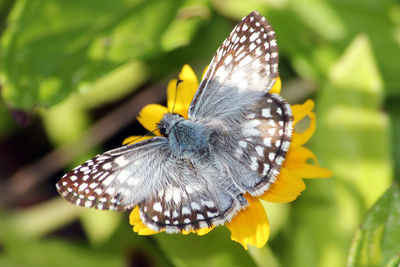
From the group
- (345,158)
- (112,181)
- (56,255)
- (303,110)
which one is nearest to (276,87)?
(303,110)

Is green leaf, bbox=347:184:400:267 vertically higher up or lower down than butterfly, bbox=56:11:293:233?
lower down

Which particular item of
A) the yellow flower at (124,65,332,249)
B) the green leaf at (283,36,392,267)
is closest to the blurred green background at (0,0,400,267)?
the green leaf at (283,36,392,267)

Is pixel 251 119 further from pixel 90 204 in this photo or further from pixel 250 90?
pixel 90 204

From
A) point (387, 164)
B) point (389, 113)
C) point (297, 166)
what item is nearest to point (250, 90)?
point (297, 166)

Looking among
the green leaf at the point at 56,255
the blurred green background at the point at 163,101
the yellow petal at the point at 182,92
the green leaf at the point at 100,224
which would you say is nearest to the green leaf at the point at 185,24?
the blurred green background at the point at 163,101

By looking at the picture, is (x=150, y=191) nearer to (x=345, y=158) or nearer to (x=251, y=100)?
(x=251, y=100)

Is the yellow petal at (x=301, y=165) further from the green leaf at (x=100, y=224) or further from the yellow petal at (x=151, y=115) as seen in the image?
the green leaf at (x=100, y=224)

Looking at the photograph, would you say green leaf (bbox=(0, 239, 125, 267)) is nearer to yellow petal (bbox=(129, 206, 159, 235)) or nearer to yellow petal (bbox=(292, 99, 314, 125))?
yellow petal (bbox=(129, 206, 159, 235))
